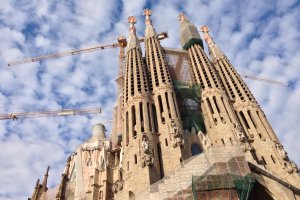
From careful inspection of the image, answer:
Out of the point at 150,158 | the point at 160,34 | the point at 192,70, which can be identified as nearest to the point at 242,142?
the point at 150,158

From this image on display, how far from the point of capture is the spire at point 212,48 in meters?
37.5

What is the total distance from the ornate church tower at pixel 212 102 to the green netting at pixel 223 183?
329 inches

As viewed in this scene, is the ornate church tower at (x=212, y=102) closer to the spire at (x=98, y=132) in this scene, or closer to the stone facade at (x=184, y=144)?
the stone facade at (x=184, y=144)

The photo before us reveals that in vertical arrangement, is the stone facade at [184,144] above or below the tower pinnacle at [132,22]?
below

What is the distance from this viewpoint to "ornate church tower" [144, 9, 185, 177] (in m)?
23.3

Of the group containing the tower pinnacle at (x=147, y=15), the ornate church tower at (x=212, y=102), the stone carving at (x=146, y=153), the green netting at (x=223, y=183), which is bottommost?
the green netting at (x=223, y=183)

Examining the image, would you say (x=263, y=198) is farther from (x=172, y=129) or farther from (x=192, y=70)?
(x=192, y=70)

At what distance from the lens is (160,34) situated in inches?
2304

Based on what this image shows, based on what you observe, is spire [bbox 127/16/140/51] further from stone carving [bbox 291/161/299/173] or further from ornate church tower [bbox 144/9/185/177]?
stone carving [bbox 291/161/299/173]

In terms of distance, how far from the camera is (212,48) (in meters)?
39.4

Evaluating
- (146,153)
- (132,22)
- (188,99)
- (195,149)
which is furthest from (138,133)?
(132,22)

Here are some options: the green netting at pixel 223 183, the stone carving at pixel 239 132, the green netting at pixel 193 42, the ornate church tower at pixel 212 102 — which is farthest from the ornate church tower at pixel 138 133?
the green netting at pixel 193 42

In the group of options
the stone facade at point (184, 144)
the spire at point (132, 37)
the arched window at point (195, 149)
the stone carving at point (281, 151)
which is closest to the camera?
the stone facade at point (184, 144)

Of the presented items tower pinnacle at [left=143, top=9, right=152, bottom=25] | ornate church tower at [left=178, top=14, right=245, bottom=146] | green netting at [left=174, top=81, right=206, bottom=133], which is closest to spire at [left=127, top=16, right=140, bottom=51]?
tower pinnacle at [left=143, top=9, right=152, bottom=25]
